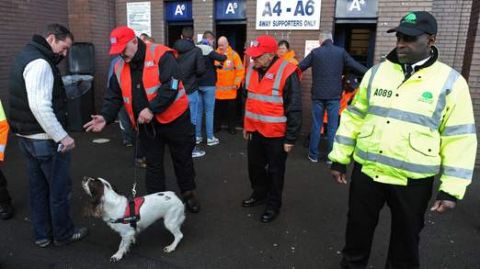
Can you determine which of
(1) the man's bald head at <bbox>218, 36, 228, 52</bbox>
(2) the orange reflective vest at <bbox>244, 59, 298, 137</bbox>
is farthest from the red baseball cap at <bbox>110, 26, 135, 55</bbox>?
(1) the man's bald head at <bbox>218, 36, 228, 52</bbox>

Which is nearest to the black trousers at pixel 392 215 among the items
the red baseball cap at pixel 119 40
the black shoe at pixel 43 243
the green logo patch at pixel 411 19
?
the green logo patch at pixel 411 19

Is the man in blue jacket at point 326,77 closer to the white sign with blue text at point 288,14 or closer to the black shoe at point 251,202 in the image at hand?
the white sign with blue text at point 288,14

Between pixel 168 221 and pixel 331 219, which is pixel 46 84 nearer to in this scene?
pixel 168 221

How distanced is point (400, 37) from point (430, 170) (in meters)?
0.84

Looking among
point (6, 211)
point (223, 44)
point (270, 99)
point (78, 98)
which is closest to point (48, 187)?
point (6, 211)

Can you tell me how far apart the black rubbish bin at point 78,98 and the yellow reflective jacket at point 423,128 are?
6837 mm

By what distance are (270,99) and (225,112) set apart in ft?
14.0

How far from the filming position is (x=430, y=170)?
7.57ft

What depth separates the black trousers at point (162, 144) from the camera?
383 cm

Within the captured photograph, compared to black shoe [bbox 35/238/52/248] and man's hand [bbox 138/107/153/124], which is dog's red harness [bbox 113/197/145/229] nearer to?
man's hand [bbox 138/107/153/124]

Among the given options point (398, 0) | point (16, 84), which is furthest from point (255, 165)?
point (398, 0)

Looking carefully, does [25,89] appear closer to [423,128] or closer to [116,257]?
[116,257]

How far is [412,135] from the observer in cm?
227

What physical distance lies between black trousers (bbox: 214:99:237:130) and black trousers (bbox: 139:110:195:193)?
12.3 feet
